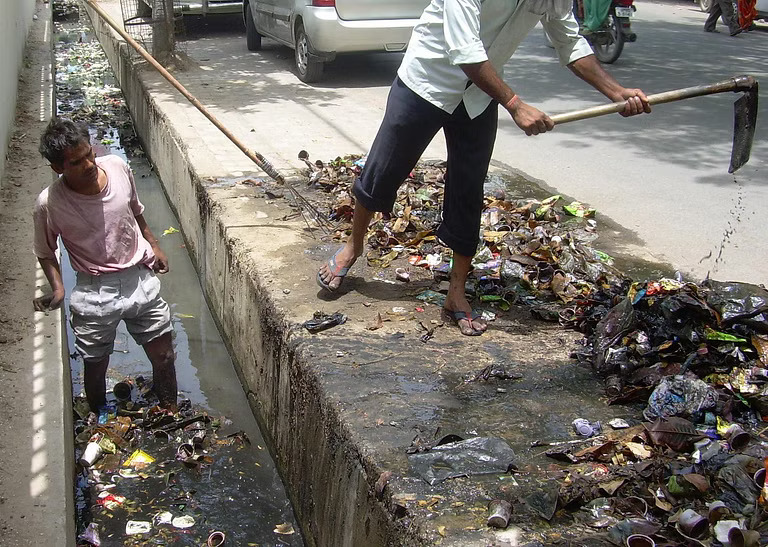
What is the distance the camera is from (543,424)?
9.37 ft

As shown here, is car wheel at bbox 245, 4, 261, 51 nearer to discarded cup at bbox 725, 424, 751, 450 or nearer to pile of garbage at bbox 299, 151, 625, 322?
pile of garbage at bbox 299, 151, 625, 322

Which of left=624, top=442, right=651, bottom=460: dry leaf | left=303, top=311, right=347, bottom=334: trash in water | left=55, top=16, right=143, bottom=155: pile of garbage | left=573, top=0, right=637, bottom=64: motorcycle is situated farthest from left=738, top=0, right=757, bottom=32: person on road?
left=624, top=442, right=651, bottom=460: dry leaf

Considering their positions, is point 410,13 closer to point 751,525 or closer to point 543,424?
point 543,424

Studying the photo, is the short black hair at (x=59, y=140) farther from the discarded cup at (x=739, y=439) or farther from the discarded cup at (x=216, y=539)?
the discarded cup at (x=739, y=439)

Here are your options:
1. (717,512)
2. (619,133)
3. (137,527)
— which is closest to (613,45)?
(619,133)

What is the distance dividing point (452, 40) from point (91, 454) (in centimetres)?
255

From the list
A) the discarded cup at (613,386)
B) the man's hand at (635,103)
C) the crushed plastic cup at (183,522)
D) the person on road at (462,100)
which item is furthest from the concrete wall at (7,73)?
the discarded cup at (613,386)

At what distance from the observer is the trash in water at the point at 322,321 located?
3.53 meters

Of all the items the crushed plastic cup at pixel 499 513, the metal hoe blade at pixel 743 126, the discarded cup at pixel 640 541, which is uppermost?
the metal hoe blade at pixel 743 126

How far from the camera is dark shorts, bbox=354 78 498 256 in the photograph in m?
3.37

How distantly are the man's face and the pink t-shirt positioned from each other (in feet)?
0.23

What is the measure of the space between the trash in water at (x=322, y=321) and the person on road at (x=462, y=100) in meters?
0.46

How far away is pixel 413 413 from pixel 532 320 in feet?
3.43

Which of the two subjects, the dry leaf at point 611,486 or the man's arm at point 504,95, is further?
the man's arm at point 504,95
